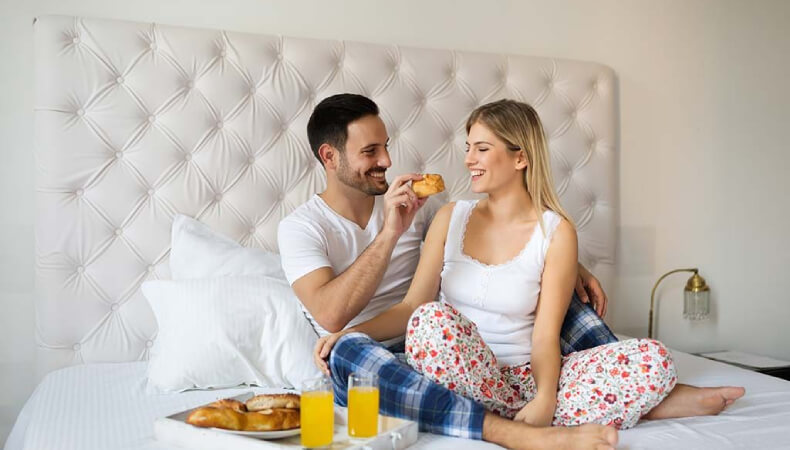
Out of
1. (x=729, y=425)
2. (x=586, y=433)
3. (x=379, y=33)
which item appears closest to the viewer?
(x=586, y=433)

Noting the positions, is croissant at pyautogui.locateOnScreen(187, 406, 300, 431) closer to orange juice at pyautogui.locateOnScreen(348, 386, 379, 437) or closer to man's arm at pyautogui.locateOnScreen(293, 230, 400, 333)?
orange juice at pyautogui.locateOnScreen(348, 386, 379, 437)

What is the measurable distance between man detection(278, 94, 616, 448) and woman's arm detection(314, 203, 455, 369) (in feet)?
0.16

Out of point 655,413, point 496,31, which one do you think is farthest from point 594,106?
point 655,413

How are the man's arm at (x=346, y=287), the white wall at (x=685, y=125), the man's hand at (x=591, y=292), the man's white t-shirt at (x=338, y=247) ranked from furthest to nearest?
1. the white wall at (x=685, y=125)
2. the man's hand at (x=591, y=292)
3. the man's white t-shirt at (x=338, y=247)
4. the man's arm at (x=346, y=287)

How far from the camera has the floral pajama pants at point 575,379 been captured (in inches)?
63.8

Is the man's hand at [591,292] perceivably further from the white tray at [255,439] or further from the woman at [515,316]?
the white tray at [255,439]

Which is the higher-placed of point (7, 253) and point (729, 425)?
point (7, 253)

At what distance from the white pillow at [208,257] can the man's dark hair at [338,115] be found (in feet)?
1.24

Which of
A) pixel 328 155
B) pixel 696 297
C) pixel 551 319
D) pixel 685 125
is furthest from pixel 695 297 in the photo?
pixel 328 155

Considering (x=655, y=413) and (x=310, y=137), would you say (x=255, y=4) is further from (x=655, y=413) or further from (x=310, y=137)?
(x=655, y=413)

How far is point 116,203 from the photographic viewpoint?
2.26 m

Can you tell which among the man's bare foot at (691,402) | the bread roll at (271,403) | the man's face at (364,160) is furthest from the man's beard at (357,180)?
the man's bare foot at (691,402)

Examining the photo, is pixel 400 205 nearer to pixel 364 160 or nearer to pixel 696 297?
pixel 364 160

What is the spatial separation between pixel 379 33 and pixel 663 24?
1.22 metres
